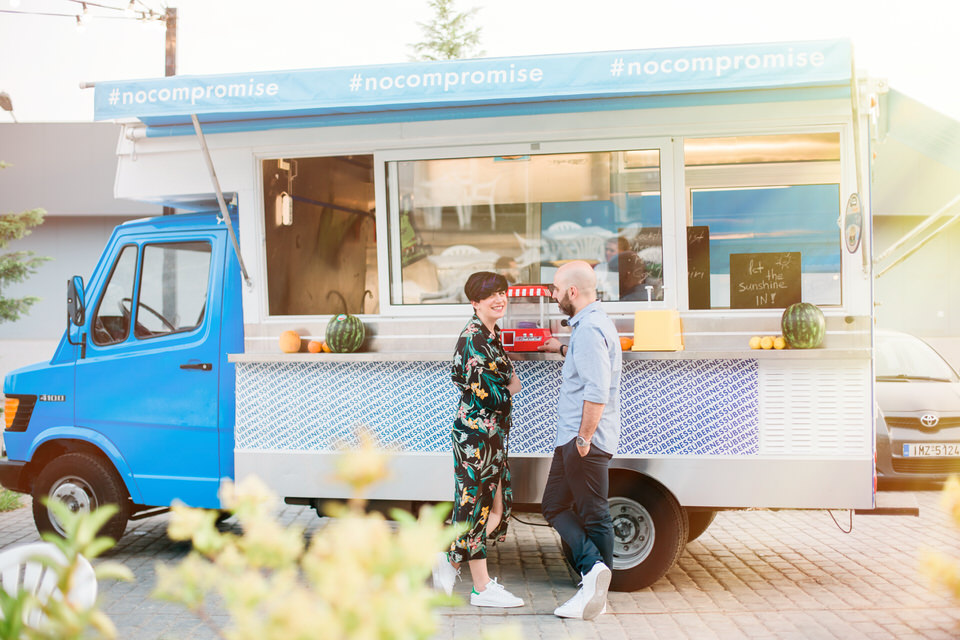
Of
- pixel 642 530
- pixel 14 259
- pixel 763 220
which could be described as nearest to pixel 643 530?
pixel 642 530

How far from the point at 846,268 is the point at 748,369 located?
2.69 feet

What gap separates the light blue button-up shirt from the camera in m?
4.25

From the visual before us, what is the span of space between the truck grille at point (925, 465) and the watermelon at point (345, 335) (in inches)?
183

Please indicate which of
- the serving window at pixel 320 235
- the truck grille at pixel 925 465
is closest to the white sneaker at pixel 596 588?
the serving window at pixel 320 235

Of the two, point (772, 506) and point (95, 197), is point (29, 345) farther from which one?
point (772, 506)

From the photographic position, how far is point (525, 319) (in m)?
5.10

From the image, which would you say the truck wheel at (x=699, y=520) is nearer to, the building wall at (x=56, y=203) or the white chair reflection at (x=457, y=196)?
the white chair reflection at (x=457, y=196)

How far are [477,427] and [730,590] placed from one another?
198 cm

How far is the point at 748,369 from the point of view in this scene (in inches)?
185

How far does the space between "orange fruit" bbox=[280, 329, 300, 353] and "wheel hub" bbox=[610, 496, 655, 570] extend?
218 centimetres

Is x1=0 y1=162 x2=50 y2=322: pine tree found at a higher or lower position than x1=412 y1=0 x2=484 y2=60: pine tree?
lower

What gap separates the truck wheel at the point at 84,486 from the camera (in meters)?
5.53

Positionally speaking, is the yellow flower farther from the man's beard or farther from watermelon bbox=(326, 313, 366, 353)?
watermelon bbox=(326, 313, 366, 353)

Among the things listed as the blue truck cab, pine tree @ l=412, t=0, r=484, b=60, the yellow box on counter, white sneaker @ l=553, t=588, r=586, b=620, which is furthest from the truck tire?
pine tree @ l=412, t=0, r=484, b=60
